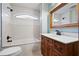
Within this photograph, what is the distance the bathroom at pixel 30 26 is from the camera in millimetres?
1309

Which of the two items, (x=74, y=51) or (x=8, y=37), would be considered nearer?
(x=74, y=51)

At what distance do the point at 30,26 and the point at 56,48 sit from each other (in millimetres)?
482

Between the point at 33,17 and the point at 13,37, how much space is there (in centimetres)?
40

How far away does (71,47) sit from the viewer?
47.3 inches

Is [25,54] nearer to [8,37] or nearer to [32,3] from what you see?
[8,37]

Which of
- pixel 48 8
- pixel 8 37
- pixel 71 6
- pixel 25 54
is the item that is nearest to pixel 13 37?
pixel 8 37

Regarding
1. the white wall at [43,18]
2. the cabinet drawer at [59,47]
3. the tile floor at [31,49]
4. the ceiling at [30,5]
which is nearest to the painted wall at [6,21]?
the ceiling at [30,5]

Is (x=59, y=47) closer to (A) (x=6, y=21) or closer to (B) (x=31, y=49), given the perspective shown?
(B) (x=31, y=49)

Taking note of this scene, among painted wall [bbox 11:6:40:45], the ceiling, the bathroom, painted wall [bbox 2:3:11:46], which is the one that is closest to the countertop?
the bathroom

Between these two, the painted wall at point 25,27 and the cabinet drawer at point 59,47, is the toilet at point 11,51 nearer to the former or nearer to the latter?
the painted wall at point 25,27

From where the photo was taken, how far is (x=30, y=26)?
53.8 inches

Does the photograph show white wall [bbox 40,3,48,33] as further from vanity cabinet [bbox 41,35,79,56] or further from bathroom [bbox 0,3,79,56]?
vanity cabinet [bbox 41,35,79,56]

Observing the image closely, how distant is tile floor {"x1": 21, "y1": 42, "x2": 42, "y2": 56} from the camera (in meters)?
1.31

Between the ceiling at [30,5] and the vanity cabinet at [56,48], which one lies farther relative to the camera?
the ceiling at [30,5]
